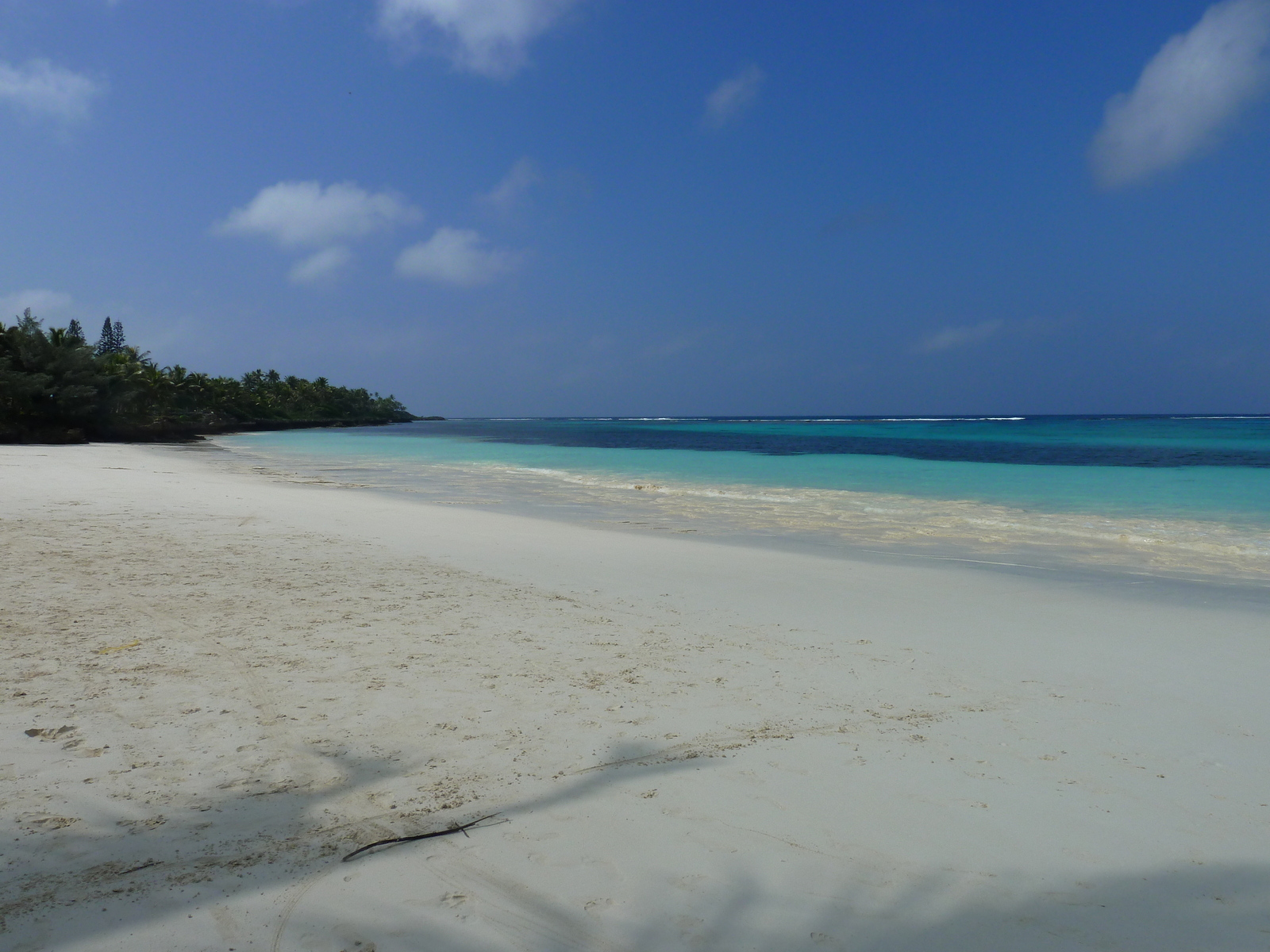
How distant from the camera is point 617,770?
3.18m

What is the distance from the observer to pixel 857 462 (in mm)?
33812

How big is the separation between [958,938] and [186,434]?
6066cm

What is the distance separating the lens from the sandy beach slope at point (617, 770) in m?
2.26

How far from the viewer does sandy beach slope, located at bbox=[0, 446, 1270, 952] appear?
7.40ft

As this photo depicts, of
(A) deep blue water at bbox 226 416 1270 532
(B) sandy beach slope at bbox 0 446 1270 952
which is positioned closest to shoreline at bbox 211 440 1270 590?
(A) deep blue water at bbox 226 416 1270 532

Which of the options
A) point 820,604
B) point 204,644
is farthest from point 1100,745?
point 204,644

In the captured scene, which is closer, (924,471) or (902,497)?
(902,497)

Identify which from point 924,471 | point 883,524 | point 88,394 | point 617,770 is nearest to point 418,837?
point 617,770

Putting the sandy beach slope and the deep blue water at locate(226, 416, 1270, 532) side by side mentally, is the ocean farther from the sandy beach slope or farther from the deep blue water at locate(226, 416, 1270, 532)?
the sandy beach slope

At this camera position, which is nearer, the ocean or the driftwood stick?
the driftwood stick

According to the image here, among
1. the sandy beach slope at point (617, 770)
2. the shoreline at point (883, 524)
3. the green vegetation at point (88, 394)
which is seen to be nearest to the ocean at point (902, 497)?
the shoreline at point (883, 524)

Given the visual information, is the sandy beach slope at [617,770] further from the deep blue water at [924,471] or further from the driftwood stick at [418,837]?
the deep blue water at [924,471]

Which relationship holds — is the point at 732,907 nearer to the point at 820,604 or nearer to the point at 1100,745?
the point at 1100,745

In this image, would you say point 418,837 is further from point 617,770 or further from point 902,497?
point 902,497
